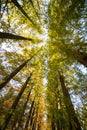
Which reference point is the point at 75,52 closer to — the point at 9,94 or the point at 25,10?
the point at 25,10

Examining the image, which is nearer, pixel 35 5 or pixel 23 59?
pixel 35 5

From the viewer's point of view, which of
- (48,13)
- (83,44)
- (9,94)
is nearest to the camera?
(83,44)

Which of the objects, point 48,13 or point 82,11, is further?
point 48,13

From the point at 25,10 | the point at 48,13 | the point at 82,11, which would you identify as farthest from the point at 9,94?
the point at 82,11

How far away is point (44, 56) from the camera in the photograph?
12523 millimetres

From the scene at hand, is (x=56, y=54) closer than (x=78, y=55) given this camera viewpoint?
No

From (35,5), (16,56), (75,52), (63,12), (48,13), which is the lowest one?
(75,52)

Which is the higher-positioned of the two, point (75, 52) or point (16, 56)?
point (16, 56)

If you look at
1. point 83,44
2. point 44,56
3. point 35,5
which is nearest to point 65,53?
point 83,44

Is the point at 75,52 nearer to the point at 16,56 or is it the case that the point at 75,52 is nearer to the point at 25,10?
the point at 25,10

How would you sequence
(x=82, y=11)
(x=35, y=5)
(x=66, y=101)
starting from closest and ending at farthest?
(x=82, y=11) → (x=66, y=101) → (x=35, y=5)

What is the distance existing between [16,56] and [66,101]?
745 cm

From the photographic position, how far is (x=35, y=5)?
11.2 metres

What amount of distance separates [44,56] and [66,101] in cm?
577
